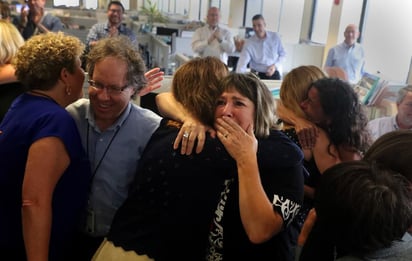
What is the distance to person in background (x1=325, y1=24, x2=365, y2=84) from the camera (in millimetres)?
5277

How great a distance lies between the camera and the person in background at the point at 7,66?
1828 millimetres

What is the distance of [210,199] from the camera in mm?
1134

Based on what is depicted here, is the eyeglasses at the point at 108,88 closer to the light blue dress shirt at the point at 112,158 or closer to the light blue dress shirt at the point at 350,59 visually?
the light blue dress shirt at the point at 112,158

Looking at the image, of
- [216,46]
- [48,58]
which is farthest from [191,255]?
[216,46]

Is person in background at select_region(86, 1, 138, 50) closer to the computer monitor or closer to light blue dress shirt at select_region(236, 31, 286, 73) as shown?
light blue dress shirt at select_region(236, 31, 286, 73)

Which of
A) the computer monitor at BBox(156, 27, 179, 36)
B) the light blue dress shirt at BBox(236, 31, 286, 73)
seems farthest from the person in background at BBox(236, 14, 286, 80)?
the computer monitor at BBox(156, 27, 179, 36)

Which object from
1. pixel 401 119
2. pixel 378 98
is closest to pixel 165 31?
pixel 378 98

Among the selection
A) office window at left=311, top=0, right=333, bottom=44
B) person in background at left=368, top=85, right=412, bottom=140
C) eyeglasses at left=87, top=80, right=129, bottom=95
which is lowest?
person in background at left=368, top=85, right=412, bottom=140

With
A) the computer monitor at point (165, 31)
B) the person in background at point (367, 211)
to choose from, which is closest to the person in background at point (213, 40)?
the computer monitor at point (165, 31)

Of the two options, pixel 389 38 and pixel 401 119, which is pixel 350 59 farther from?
pixel 401 119

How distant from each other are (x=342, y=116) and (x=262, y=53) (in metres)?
4.16

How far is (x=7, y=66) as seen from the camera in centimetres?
184

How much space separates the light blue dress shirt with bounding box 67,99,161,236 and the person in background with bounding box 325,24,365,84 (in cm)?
446

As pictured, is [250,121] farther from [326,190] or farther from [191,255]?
[191,255]
